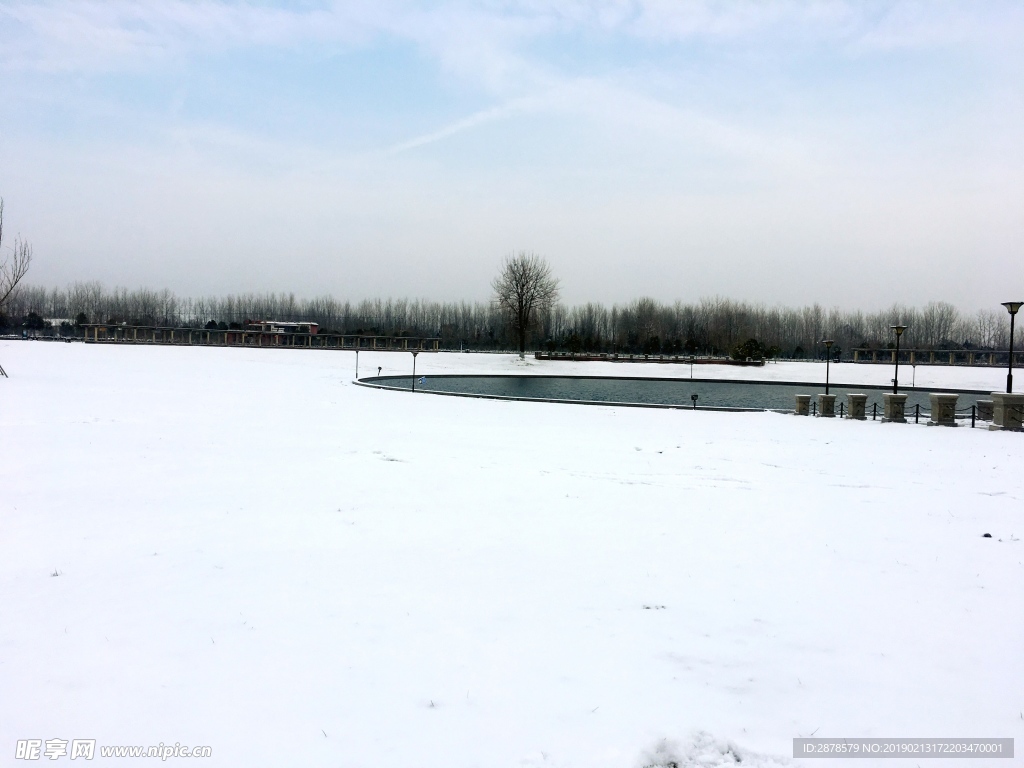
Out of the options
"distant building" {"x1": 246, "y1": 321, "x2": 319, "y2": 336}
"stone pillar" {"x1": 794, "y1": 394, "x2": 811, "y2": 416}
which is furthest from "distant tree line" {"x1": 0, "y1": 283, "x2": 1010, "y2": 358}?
"stone pillar" {"x1": 794, "y1": 394, "x2": 811, "y2": 416}

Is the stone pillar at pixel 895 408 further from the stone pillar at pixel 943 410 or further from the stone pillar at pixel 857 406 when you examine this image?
the stone pillar at pixel 857 406

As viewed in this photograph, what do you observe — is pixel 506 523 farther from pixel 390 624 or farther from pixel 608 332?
pixel 608 332

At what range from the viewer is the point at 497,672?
433cm

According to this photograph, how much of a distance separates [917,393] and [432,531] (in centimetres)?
4426

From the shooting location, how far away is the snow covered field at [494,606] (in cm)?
379

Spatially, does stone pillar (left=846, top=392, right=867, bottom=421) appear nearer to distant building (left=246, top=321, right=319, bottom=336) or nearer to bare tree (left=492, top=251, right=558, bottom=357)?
bare tree (left=492, top=251, right=558, bottom=357)

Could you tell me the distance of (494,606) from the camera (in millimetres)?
5352

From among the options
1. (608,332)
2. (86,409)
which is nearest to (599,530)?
(86,409)

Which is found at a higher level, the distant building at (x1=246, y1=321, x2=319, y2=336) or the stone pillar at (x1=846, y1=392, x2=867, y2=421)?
the distant building at (x1=246, y1=321, x2=319, y2=336)

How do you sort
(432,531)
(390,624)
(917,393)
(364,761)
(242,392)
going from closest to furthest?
(364,761), (390,624), (432,531), (242,392), (917,393)

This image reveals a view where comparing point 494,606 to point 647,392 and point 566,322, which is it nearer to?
point 647,392

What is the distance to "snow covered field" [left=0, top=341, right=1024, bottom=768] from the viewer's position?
12.5 feet

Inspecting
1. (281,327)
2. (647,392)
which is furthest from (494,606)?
(281,327)

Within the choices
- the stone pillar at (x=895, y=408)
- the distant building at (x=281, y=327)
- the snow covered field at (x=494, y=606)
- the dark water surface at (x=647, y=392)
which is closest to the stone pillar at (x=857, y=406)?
the stone pillar at (x=895, y=408)
